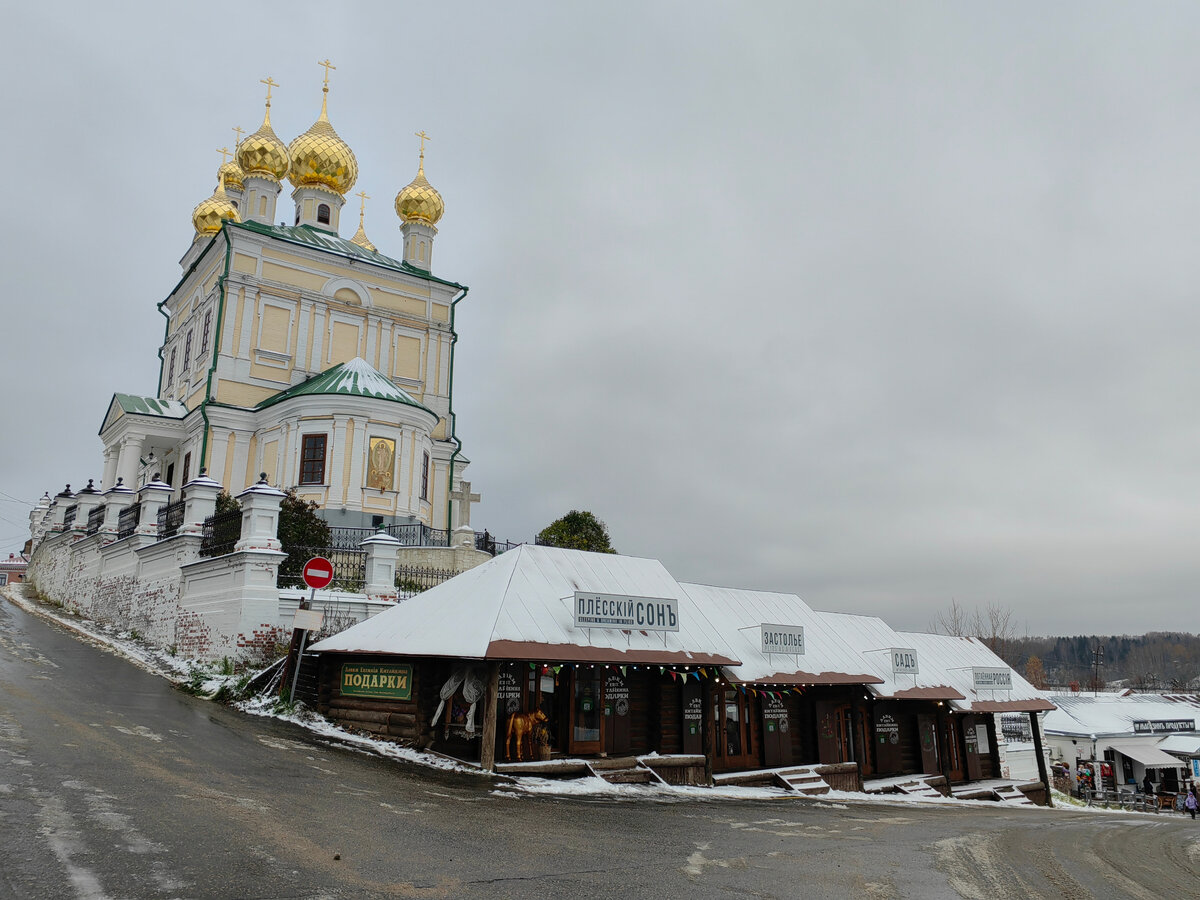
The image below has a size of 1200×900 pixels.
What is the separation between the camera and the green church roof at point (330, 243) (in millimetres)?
33500

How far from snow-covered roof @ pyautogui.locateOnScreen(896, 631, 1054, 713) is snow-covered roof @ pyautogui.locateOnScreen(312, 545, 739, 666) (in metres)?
9.30

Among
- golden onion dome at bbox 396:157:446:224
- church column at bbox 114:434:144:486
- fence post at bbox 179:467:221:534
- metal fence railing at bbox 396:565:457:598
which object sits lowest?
metal fence railing at bbox 396:565:457:598

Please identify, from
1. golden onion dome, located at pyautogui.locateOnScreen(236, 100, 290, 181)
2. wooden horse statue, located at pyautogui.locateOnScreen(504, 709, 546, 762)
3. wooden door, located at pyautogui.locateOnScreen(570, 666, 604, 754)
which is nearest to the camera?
wooden horse statue, located at pyautogui.locateOnScreen(504, 709, 546, 762)

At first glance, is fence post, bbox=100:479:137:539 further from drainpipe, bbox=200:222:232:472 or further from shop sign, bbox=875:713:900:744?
shop sign, bbox=875:713:900:744

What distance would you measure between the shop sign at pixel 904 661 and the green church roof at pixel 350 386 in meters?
17.2

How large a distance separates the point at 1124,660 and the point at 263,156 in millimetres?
171704

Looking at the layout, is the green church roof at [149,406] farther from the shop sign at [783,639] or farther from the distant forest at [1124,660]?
the distant forest at [1124,660]

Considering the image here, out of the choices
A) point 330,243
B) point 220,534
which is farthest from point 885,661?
point 330,243

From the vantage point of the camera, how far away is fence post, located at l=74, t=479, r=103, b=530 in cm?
2881

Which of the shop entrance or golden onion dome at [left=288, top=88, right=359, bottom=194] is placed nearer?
the shop entrance

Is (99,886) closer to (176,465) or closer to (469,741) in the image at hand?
(469,741)

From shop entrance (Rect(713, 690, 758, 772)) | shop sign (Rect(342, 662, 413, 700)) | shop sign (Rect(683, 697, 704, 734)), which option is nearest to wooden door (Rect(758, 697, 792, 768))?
shop entrance (Rect(713, 690, 758, 772))

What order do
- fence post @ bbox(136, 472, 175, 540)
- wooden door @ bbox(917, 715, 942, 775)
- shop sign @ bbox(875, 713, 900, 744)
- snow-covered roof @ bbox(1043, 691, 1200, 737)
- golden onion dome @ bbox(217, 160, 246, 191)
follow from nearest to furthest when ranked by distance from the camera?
shop sign @ bbox(875, 713, 900, 744)
wooden door @ bbox(917, 715, 942, 775)
fence post @ bbox(136, 472, 175, 540)
snow-covered roof @ bbox(1043, 691, 1200, 737)
golden onion dome @ bbox(217, 160, 246, 191)

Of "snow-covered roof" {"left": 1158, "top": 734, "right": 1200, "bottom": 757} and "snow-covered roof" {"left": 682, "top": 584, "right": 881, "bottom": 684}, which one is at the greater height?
"snow-covered roof" {"left": 682, "top": 584, "right": 881, "bottom": 684}
